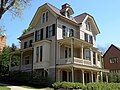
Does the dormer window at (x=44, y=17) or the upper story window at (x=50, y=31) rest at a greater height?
the dormer window at (x=44, y=17)

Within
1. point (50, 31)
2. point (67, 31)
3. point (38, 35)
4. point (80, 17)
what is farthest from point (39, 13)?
point (80, 17)

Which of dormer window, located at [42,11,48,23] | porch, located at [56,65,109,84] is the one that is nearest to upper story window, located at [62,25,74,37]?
dormer window, located at [42,11,48,23]

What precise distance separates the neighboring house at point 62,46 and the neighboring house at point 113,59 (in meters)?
15.6

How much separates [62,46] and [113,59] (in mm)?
25878

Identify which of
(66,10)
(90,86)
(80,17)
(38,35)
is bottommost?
(90,86)

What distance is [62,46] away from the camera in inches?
1421

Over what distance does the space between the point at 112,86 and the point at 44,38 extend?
15031 millimetres

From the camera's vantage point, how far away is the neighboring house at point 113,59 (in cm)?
5647

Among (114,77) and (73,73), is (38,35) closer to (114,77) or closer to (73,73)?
(73,73)

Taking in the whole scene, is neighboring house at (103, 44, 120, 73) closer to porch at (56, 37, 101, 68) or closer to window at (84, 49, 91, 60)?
porch at (56, 37, 101, 68)

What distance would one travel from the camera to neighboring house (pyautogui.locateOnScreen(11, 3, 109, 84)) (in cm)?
3394

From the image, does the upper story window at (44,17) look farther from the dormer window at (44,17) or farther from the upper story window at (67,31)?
the upper story window at (67,31)

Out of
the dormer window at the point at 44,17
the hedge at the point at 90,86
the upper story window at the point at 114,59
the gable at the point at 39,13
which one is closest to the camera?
the hedge at the point at 90,86

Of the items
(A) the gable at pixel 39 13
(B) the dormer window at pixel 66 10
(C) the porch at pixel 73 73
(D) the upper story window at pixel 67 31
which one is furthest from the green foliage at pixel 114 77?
(A) the gable at pixel 39 13
